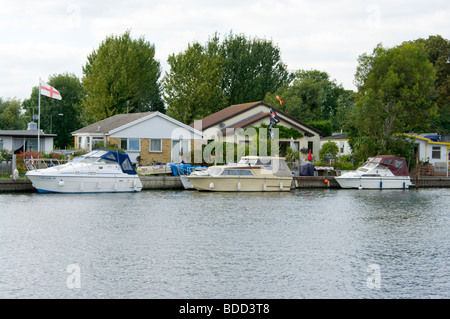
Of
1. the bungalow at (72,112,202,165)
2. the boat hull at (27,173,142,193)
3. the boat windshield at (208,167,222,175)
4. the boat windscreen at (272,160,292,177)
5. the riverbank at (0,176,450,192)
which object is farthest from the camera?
the bungalow at (72,112,202,165)

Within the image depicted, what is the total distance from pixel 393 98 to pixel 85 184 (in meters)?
33.7

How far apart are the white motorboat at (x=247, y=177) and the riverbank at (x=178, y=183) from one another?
2189mm

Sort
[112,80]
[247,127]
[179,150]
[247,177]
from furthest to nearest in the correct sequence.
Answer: [112,80], [247,127], [179,150], [247,177]

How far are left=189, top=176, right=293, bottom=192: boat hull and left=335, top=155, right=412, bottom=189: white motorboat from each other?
7.10 metres

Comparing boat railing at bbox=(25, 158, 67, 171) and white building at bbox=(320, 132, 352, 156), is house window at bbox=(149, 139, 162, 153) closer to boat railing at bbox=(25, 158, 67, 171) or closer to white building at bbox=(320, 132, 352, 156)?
boat railing at bbox=(25, 158, 67, 171)

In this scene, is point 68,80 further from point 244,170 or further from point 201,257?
point 201,257

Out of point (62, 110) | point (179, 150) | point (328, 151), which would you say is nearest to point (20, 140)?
point (179, 150)

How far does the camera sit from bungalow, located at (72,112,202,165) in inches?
1922

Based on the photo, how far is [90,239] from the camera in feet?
76.9

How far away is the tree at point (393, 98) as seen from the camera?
56.3 metres

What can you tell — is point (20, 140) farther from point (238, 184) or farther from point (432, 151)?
point (432, 151)

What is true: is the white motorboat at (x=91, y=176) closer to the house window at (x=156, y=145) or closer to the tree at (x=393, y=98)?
the house window at (x=156, y=145)

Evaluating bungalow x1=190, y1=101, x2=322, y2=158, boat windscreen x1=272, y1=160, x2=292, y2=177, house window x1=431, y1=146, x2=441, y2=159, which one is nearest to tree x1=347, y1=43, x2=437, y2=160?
house window x1=431, y1=146, x2=441, y2=159

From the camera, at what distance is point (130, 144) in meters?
49.1
